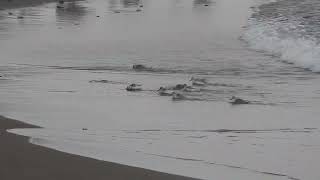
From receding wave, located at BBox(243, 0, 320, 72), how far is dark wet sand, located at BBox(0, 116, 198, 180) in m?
6.54

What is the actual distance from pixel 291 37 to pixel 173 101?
27.4 ft

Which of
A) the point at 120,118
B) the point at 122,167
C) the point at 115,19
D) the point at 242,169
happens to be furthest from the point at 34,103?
the point at 115,19

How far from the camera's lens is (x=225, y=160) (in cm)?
503

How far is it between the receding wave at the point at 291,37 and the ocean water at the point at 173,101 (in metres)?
0.06

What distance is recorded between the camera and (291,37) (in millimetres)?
14961

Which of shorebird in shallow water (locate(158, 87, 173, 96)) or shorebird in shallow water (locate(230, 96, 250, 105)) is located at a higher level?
shorebird in shallow water (locate(230, 96, 250, 105))

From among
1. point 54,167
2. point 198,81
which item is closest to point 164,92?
point 198,81

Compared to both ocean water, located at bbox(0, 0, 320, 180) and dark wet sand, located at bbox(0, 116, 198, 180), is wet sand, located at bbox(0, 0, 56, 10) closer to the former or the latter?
ocean water, located at bbox(0, 0, 320, 180)

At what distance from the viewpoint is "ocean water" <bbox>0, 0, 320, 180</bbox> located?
5129mm

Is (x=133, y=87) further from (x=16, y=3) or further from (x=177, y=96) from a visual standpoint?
(x=16, y=3)

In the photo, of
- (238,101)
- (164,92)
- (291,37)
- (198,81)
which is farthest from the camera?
(291,37)

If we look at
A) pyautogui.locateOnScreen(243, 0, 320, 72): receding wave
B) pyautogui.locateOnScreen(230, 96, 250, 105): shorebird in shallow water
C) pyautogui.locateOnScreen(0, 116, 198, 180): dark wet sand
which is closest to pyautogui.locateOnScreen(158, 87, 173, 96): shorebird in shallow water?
pyautogui.locateOnScreen(230, 96, 250, 105): shorebird in shallow water

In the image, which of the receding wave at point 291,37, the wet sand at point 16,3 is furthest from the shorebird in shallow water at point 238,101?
the wet sand at point 16,3

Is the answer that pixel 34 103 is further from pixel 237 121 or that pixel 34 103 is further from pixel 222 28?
pixel 222 28
